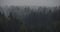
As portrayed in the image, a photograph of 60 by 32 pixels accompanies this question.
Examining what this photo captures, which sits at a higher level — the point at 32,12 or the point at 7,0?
the point at 7,0

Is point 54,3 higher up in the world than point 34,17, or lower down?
higher up

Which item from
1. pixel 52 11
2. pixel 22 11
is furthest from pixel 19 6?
pixel 52 11

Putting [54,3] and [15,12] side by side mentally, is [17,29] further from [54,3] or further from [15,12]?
[54,3]

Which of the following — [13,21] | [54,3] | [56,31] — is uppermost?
[54,3]

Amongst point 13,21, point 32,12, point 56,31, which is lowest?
point 56,31

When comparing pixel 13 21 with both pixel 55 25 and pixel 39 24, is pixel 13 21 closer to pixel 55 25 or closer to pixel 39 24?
pixel 39 24

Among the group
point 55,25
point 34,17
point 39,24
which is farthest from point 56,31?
point 34,17
